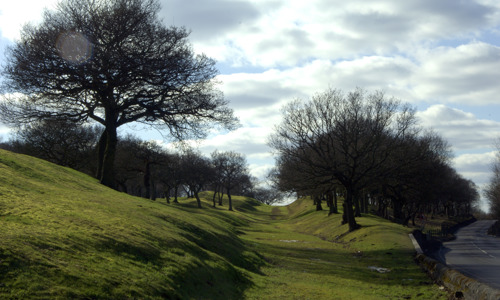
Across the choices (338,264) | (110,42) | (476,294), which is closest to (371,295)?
(476,294)

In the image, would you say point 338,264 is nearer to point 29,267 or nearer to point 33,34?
point 29,267

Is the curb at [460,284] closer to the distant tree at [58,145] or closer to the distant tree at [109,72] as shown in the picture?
the distant tree at [109,72]

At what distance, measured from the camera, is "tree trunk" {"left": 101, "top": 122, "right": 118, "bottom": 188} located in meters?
33.4

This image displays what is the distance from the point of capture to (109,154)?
3438 centimetres

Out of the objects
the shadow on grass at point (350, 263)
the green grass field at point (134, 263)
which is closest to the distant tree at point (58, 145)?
the green grass field at point (134, 263)

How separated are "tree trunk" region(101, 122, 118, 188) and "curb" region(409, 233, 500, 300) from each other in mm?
23389

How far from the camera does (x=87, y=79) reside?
29.9m

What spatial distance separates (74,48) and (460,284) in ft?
85.5

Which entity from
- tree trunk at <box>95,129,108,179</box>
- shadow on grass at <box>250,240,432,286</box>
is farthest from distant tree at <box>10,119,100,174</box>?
shadow on grass at <box>250,240,432,286</box>

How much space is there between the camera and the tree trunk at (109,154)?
33428 millimetres

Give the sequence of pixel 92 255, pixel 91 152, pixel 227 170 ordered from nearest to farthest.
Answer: pixel 92 255
pixel 91 152
pixel 227 170

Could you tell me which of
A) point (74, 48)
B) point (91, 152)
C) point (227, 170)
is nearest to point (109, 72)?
point (74, 48)

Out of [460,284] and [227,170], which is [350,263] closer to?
[460,284]

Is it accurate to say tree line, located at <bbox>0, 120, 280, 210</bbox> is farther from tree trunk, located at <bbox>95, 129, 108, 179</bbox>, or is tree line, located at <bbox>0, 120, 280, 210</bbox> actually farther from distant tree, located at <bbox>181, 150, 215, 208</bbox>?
tree trunk, located at <bbox>95, 129, 108, 179</bbox>
